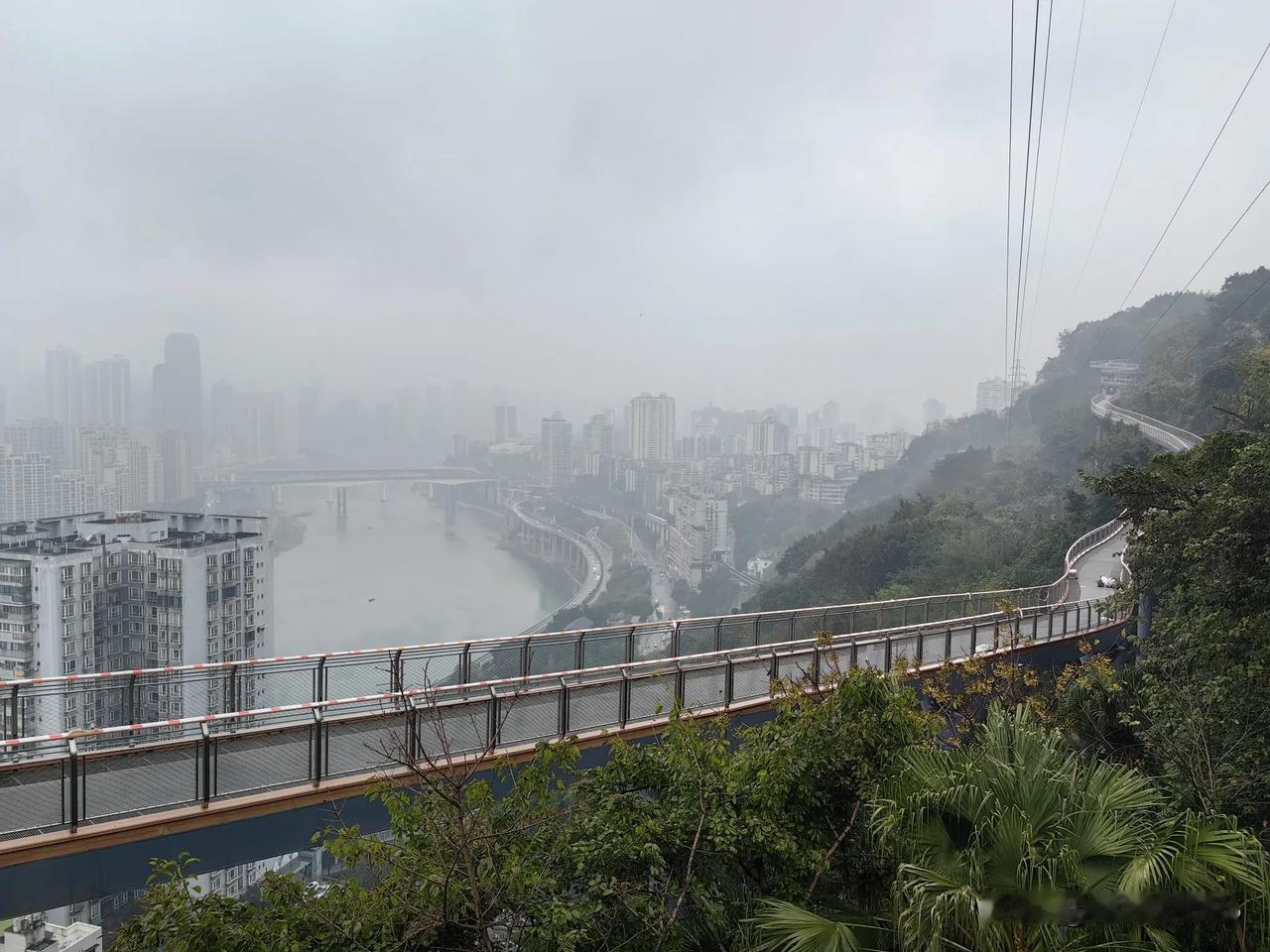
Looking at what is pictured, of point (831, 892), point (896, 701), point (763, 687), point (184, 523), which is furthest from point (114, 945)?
point (184, 523)

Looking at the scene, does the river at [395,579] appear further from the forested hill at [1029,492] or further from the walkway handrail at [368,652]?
the walkway handrail at [368,652]

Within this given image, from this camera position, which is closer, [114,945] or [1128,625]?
[114,945]

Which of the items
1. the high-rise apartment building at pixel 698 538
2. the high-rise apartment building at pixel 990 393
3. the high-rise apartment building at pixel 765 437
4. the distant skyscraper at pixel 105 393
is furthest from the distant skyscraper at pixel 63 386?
the high-rise apartment building at pixel 990 393

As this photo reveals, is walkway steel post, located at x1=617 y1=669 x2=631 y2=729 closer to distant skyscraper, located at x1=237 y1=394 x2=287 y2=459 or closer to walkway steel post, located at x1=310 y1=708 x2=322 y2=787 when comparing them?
walkway steel post, located at x1=310 y1=708 x2=322 y2=787

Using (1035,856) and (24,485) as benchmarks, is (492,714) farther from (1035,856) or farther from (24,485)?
(24,485)

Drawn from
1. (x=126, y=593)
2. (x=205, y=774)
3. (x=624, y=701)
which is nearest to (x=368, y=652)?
(x=205, y=774)

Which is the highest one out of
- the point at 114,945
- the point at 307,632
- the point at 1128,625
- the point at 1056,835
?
the point at 1056,835

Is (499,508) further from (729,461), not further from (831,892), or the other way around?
(831,892)
